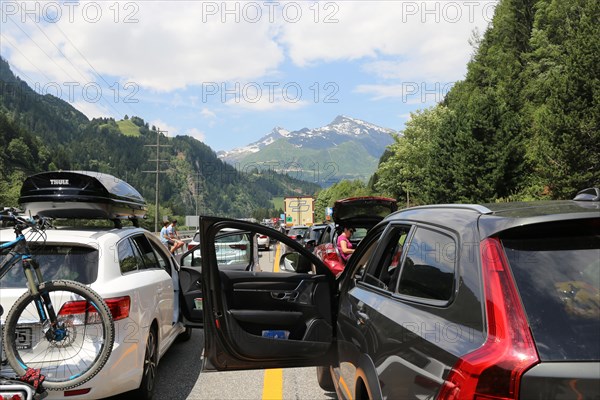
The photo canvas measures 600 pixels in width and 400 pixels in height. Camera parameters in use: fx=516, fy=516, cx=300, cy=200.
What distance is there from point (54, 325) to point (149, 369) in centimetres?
108

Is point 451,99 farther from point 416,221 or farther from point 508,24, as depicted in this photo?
point 416,221

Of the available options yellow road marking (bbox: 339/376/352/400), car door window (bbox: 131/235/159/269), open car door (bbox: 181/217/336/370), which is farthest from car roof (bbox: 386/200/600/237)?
car door window (bbox: 131/235/159/269)

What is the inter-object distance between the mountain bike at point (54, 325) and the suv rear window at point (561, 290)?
313cm

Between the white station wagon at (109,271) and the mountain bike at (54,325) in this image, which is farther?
the white station wagon at (109,271)

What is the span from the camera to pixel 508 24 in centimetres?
6006

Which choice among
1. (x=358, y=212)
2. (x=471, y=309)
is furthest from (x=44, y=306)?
(x=358, y=212)

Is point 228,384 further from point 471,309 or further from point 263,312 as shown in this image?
point 471,309

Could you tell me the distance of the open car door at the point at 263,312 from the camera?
3.73m

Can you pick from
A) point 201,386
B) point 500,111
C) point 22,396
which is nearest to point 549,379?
point 22,396

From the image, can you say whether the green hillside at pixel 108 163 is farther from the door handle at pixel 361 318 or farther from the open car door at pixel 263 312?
the door handle at pixel 361 318

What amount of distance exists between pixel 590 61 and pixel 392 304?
3401cm

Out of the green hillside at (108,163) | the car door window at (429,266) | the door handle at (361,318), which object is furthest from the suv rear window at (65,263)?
the green hillside at (108,163)

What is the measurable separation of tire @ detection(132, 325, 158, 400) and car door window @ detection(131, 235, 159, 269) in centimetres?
73

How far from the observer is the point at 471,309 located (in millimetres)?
2119
